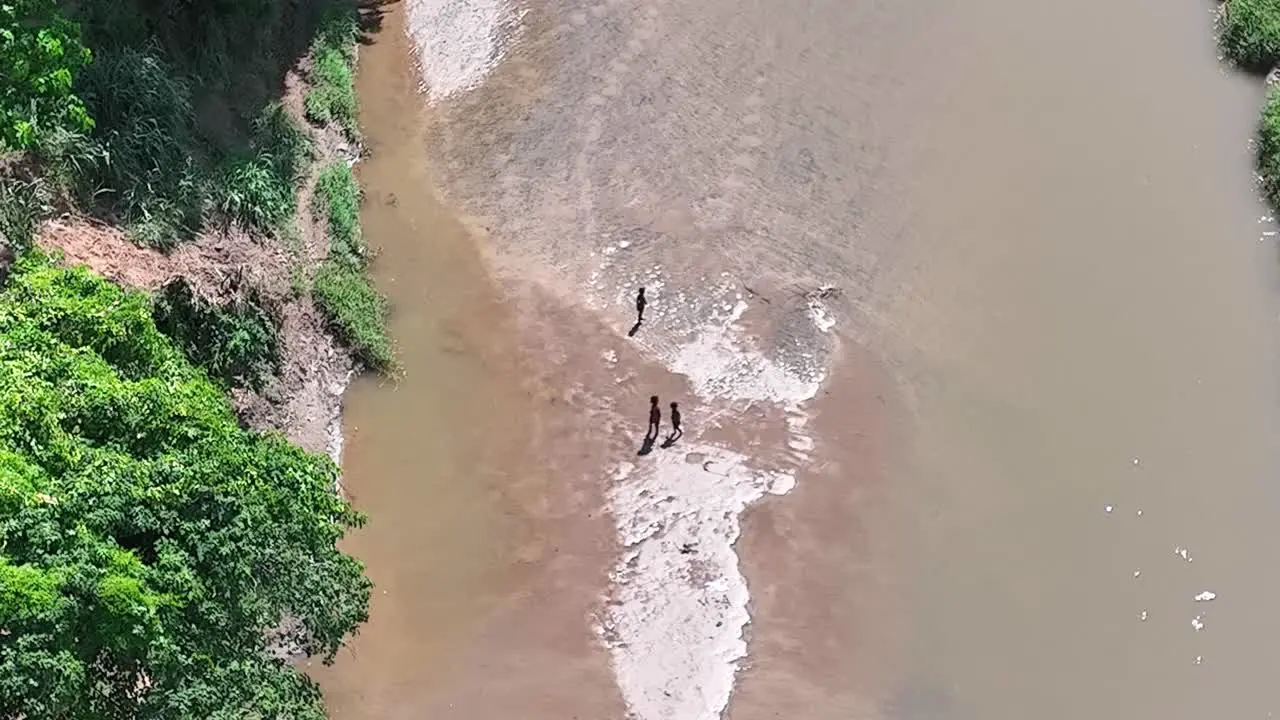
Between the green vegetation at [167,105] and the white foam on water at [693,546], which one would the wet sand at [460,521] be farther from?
the green vegetation at [167,105]

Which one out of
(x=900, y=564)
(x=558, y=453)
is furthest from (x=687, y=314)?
(x=900, y=564)

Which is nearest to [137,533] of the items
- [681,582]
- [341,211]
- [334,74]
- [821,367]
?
[681,582]

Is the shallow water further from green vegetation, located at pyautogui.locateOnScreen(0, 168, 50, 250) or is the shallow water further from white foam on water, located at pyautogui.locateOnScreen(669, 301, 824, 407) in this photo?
green vegetation, located at pyautogui.locateOnScreen(0, 168, 50, 250)

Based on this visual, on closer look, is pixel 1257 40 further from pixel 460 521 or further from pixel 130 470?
pixel 130 470

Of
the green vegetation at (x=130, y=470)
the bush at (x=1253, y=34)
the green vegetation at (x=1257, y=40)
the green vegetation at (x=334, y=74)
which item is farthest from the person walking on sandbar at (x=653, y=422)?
the bush at (x=1253, y=34)

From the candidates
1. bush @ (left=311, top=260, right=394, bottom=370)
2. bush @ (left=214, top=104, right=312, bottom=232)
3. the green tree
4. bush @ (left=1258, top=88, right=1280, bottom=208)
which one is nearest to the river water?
bush @ (left=1258, top=88, right=1280, bottom=208)
